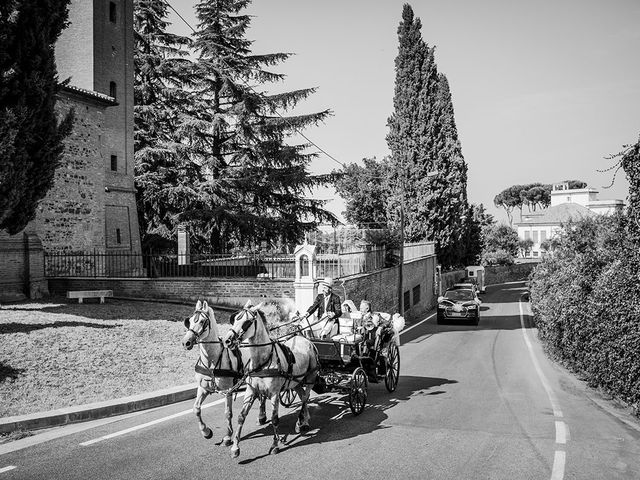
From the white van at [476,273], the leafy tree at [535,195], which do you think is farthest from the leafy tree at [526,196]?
the white van at [476,273]

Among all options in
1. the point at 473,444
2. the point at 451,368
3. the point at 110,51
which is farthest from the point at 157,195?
the point at 473,444

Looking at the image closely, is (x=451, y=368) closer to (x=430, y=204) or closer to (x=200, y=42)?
(x=200, y=42)

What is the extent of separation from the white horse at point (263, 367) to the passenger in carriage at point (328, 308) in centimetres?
168

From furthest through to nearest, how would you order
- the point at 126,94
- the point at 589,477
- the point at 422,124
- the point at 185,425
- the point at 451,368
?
the point at 422,124 → the point at 126,94 → the point at 451,368 → the point at 185,425 → the point at 589,477

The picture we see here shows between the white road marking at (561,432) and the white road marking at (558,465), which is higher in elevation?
the white road marking at (558,465)

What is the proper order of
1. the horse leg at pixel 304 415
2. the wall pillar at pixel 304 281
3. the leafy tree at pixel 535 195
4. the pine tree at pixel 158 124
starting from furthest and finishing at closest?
the leafy tree at pixel 535 195 < the pine tree at pixel 158 124 < the wall pillar at pixel 304 281 < the horse leg at pixel 304 415

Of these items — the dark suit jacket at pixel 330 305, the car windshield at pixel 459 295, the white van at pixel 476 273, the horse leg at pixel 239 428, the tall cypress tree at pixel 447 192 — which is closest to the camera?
the horse leg at pixel 239 428

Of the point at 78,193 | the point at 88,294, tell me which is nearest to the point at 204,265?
the point at 88,294

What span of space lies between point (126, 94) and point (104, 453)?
2582 cm

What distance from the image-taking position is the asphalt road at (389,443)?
6828 millimetres

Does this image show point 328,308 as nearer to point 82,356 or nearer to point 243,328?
point 243,328

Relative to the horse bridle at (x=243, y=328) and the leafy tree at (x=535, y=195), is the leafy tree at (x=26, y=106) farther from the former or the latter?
the leafy tree at (x=535, y=195)

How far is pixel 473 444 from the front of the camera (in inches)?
312

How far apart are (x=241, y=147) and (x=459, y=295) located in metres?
15.3
